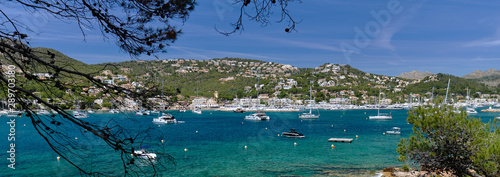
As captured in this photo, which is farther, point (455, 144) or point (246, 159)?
point (246, 159)

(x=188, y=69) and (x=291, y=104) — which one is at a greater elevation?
(x=188, y=69)

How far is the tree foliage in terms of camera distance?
28.3 ft

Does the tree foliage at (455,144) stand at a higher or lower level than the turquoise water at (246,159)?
higher

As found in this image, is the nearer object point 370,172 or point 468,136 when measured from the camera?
point 468,136

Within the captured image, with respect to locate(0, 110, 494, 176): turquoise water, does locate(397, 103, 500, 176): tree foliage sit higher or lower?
higher

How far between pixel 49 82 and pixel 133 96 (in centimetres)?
85

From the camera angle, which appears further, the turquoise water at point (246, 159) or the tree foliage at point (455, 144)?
the turquoise water at point (246, 159)

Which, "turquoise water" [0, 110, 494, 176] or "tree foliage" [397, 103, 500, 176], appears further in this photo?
"turquoise water" [0, 110, 494, 176]

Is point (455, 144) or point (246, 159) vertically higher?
point (455, 144)

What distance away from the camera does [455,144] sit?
9039 millimetres

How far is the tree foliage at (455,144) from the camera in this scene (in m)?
8.62

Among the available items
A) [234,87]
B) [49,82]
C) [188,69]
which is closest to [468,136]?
[49,82]

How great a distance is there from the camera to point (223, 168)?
20812 millimetres

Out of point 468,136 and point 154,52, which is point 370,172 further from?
point 154,52
